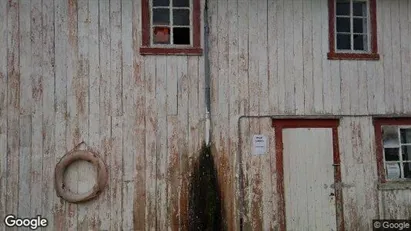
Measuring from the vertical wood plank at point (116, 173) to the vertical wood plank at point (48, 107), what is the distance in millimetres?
976

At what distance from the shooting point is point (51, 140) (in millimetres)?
8727

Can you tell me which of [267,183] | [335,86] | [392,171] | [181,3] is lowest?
[267,183]

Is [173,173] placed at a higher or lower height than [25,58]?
lower

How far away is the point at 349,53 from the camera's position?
948 cm

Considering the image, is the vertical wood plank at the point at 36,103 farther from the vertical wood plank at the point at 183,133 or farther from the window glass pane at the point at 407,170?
the window glass pane at the point at 407,170

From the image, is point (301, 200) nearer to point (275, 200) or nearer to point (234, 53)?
point (275, 200)

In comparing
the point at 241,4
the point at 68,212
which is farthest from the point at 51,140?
the point at 241,4

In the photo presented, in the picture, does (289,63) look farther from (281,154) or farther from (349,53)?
(281,154)

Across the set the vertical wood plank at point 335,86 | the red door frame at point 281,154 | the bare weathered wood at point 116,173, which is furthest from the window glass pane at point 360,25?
the bare weathered wood at point 116,173

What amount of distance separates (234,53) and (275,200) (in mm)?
2699

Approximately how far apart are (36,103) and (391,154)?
641cm

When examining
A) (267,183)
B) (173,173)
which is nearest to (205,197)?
(173,173)

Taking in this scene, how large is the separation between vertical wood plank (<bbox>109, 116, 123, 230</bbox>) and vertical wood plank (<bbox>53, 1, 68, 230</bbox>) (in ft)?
2.61

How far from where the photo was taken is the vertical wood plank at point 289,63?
927cm
